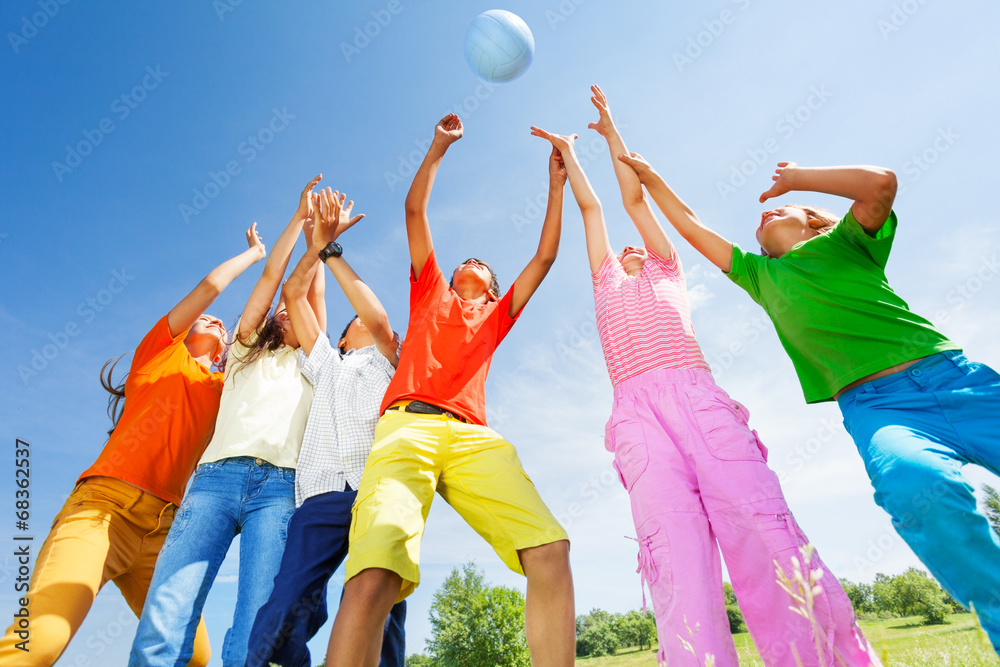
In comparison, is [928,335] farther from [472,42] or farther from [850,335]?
[472,42]

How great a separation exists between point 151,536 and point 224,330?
7.03 ft

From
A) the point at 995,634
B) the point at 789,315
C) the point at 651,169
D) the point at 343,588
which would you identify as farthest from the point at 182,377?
the point at 995,634

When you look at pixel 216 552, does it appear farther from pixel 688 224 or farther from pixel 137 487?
pixel 688 224

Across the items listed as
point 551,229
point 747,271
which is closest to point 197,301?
point 551,229

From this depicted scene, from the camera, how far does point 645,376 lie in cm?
349

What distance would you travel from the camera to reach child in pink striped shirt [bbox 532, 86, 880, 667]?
2541 millimetres

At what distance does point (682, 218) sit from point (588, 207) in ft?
2.55

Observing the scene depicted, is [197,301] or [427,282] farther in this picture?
[197,301]

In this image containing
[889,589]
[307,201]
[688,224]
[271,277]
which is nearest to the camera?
[688,224]

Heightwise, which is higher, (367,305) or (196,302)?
(196,302)

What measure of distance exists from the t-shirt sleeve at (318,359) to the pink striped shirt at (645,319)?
7.22 feet

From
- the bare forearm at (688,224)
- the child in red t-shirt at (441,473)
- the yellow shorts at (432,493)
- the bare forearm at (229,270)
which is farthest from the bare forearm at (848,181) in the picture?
the bare forearm at (229,270)

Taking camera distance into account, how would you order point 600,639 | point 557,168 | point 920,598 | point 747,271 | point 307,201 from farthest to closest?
1. point 600,639
2. point 920,598
3. point 307,201
4. point 557,168
5. point 747,271

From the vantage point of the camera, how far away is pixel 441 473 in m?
3.47
